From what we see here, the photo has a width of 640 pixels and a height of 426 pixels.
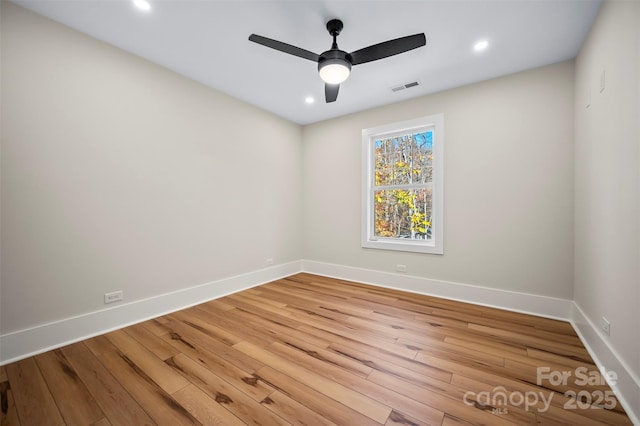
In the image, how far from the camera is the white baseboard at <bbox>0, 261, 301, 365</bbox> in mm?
1923

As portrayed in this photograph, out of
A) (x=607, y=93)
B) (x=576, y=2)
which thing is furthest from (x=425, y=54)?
(x=607, y=93)

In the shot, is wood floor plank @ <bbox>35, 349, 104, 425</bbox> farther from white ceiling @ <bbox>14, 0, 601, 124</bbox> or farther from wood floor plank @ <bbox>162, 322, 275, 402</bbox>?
white ceiling @ <bbox>14, 0, 601, 124</bbox>

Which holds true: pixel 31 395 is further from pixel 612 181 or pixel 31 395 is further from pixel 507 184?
pixel 507 184

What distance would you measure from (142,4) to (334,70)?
1.61 metres

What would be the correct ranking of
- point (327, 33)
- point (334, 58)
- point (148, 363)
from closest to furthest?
1. point (148, 363)
2. point (334, 58)
3. point (327, 33)

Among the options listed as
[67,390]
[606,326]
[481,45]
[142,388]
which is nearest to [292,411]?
[142,388]

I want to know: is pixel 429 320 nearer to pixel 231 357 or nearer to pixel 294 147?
pixel 231 357

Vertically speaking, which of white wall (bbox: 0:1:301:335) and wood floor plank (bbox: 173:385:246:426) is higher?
white wall (bbox: 0:1:301:335)

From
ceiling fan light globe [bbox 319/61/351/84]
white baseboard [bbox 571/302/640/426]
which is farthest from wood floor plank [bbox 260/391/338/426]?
ceiling fan light globe [bbox 319/61/351/84]

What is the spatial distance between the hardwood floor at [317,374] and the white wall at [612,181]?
0.42 m

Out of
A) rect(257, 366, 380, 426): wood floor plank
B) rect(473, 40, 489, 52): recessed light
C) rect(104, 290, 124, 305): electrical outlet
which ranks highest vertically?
rect(473, 40, 489, 52): recessed light

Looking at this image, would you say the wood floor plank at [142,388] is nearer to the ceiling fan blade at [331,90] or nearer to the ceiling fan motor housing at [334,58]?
the ceiling fan motor housing at [334,58]

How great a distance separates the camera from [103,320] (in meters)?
2.35

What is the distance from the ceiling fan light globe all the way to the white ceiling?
363mm
